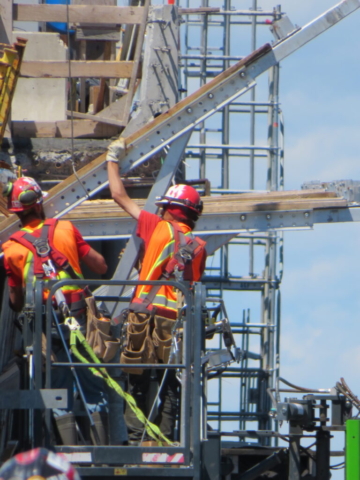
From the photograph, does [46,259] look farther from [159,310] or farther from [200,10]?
[200,10]

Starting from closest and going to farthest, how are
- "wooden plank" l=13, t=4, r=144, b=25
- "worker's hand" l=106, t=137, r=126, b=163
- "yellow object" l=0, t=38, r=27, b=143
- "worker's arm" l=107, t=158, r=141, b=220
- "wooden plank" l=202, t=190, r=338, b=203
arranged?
"worker's arm" l=107, t=158, r=141, b=220 < "worker's hand" l=106, t=137, r=126, b=163 < "wooden plank" l=202, t=190, r=338, b=203 < "yellow object" l=0, t=38, r=27, b=143 < "wooden plank" l=13, t=4, r=144, b=25

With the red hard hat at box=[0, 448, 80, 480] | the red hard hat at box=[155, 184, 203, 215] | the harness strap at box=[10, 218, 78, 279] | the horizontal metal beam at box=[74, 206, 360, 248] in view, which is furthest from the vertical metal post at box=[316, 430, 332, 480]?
the red hard hat at box=[0, 448, 80, 480]

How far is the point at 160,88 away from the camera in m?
10.8

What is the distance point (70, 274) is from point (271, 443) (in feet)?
25.8

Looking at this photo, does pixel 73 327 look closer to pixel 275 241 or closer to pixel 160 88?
pixel 160 88

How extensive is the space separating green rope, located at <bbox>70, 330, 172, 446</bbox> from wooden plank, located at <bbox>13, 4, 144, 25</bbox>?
511cm

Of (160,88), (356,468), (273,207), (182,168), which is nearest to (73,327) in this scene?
(273,207)

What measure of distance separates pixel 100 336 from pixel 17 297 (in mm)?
751

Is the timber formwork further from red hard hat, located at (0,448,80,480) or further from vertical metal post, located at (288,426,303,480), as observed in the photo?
red hard hat, located at (0,448,80,480)

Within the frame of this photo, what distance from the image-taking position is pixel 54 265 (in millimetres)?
6910

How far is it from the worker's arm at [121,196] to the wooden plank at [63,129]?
289 cm

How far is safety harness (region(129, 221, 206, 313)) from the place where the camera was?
7.02 m

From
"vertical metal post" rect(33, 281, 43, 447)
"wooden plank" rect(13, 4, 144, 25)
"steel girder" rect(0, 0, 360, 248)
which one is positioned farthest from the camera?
"wooden plank" rect(13, 4, 144, 25)

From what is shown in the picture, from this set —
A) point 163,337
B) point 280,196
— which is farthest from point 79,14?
point 163,337
